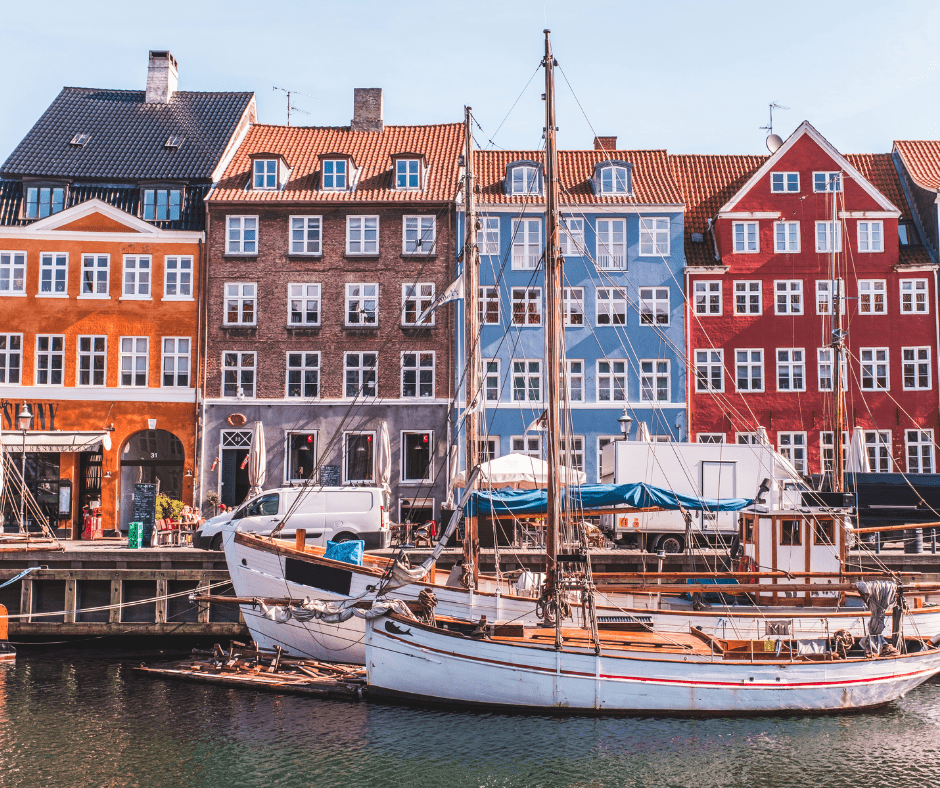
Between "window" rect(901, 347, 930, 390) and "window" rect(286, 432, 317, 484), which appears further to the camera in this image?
"window" rect(901, 347, 930, 390)

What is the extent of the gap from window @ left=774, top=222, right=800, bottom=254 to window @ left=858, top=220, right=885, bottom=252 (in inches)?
96.8

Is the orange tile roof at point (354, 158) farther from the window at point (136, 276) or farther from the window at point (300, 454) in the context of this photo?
the window at point (300, 454)

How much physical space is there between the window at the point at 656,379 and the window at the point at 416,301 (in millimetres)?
8693

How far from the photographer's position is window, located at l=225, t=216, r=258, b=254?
38844mm

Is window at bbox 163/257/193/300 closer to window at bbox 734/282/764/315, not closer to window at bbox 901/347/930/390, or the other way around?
window at bbox 734/282/764/315

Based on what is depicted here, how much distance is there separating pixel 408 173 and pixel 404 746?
27.5 m

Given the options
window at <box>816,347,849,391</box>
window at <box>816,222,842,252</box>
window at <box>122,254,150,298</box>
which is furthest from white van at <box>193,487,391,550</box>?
window at <box>816,222,842,252</box>

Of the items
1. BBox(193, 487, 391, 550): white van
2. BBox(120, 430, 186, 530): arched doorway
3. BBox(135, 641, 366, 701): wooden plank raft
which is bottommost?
BBox(135, 641, 366, 701): wooden plank raft

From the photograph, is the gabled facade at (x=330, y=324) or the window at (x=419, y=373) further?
the window at (x=419, y=373)

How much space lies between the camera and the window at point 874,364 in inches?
1515

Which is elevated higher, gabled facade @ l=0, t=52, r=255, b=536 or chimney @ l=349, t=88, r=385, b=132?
chimney @ l=349, t=88, r=385, b=132

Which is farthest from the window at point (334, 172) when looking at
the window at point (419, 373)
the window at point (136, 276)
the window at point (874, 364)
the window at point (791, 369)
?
the window at point (874, 364)

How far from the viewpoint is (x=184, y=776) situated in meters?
15.5

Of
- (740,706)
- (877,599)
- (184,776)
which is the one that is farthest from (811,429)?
(184,776)
